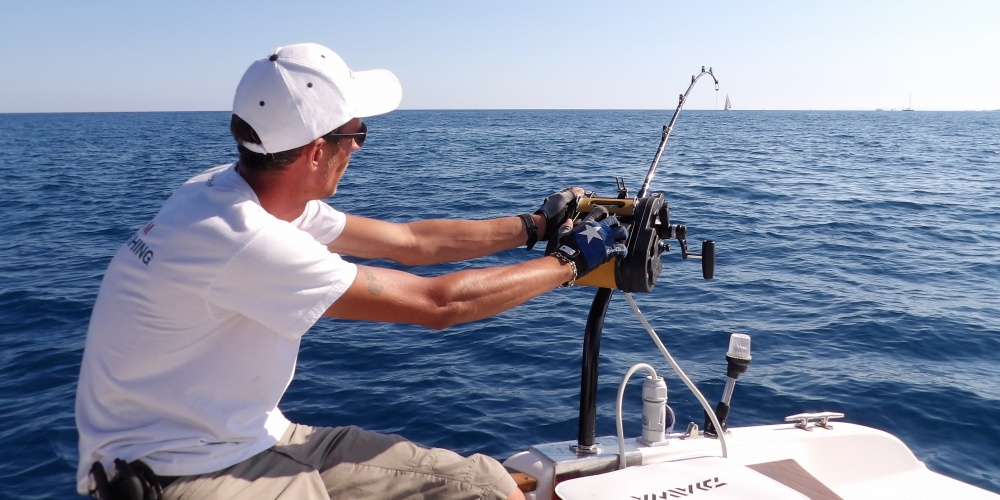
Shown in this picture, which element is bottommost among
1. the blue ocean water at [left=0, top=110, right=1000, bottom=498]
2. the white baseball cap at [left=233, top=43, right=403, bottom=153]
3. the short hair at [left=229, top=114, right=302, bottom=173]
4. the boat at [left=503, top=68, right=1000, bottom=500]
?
the blue ocean water at [left=0, top=110, right=1000, bottom=498]

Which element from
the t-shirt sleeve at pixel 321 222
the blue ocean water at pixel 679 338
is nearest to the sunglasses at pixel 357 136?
the t-shirt sleeve at pixel 321 222

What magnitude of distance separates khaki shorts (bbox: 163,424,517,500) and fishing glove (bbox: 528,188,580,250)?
109 cm

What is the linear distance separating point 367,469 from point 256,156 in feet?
3.19

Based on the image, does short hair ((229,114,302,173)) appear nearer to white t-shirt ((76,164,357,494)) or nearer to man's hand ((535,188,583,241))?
white t-shirt ((76,164,357,494))

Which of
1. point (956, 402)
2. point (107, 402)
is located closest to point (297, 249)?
point (107, 402)

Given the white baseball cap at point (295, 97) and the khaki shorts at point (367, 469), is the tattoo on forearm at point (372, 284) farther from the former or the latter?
the khaki shorts at point (367, 469)

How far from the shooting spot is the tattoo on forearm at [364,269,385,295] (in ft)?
→ 6.74

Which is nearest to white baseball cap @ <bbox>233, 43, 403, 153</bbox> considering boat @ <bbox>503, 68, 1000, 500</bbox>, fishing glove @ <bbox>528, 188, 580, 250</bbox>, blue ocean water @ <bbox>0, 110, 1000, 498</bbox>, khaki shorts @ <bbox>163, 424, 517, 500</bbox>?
khaki shorts @ <bbox>163, 424, 517, 500</bbox>

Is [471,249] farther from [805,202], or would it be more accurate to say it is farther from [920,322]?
[805,202]

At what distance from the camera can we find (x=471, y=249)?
3.23 m

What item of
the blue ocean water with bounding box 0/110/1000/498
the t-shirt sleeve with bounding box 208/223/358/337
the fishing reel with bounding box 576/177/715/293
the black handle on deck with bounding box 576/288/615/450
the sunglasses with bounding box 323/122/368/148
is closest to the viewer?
the t-shirt sleeve with bounding box 208/223/358/337

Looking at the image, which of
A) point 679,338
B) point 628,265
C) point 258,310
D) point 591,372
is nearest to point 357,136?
point 258,310

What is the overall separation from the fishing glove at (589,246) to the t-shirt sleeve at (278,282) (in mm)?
786

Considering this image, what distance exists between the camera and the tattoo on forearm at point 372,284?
2.05 meters
